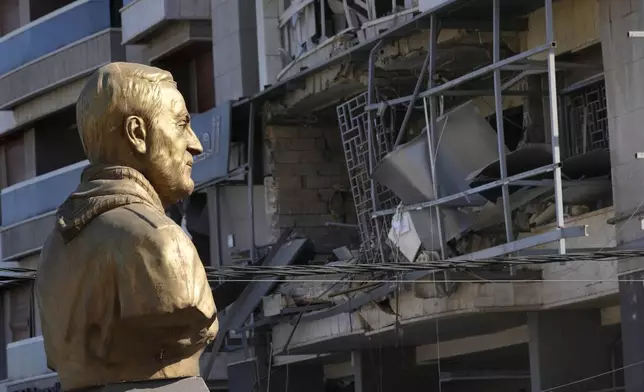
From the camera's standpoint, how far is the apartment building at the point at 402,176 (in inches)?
582

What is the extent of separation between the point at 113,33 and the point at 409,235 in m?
9.68

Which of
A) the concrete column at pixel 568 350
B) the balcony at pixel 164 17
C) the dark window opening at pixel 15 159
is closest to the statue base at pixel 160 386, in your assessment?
the concrete column at pixel 568 350

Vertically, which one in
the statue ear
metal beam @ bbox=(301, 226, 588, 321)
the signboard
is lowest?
the statue ear

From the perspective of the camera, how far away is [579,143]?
15.9 m

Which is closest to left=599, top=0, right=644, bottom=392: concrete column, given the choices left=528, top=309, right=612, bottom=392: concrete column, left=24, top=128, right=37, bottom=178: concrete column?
left=528, top=309, right=612, bottom=392: concrete column

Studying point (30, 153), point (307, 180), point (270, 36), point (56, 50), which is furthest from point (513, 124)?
point (30, 153)

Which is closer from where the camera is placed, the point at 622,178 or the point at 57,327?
the point at 57,327

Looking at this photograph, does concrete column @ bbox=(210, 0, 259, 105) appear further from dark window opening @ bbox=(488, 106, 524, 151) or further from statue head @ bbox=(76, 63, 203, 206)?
statue head @ bbox=(76, 63, 203, 206)

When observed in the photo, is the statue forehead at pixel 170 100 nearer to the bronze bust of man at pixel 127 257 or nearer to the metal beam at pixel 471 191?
the bronze bust of man at pixel 127 257

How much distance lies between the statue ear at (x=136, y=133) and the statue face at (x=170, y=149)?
0.02 meters

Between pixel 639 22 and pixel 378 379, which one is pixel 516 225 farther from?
pixel 378 379

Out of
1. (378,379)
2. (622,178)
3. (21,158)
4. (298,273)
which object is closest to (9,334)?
(21,158)

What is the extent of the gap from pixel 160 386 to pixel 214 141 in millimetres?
15874

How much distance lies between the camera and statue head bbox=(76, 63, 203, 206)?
177 inches
